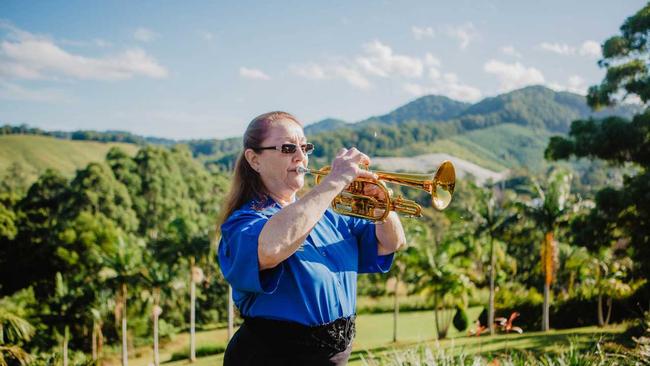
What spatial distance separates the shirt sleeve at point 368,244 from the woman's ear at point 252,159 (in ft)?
1.81

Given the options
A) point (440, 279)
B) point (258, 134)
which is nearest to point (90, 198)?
point (440, 279)

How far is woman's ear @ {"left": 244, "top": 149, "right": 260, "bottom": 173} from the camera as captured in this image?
2.40 metres

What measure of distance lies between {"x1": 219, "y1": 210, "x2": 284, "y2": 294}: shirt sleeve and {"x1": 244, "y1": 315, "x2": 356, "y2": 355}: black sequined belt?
21 centimetres

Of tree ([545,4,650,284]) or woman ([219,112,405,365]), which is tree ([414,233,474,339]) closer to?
tree ([545,4,650,284])

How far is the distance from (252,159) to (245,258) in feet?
1.82

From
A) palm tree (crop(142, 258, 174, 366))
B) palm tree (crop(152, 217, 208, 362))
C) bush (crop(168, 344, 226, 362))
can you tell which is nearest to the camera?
palm tree (crop(142, 258, 174, 366))

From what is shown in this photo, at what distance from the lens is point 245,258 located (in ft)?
6.61

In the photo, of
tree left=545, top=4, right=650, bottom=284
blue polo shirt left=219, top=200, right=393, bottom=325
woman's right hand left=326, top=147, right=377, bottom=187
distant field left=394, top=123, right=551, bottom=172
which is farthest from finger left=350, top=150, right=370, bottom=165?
distant field left=394, top=123, right=551, bottom=172

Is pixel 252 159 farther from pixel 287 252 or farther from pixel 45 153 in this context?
pixel 45 153

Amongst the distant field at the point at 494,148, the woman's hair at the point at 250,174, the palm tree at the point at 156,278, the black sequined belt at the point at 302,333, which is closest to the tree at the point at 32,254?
the palm tree at the point at 156,278

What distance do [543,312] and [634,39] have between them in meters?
15.1

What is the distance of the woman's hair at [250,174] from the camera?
237 centimetres

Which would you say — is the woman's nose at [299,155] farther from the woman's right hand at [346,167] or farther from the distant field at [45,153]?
the distant field at [45,153]

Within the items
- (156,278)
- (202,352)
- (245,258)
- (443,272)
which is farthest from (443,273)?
(245,258)
